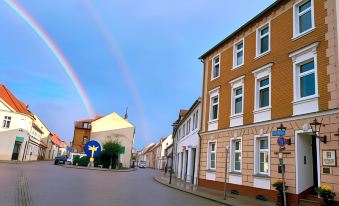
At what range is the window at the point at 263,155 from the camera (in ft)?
57.5

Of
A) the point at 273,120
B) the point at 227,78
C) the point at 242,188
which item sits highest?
the point at 227,78

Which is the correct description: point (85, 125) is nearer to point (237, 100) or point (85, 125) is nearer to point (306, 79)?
point (237, 100)

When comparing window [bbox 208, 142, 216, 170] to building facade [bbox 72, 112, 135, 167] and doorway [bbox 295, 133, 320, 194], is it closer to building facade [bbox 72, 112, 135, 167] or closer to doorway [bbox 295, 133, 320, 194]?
doorway [bbox 295, 133, 320, 194]

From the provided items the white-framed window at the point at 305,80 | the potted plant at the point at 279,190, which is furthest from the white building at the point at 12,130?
the white-framed window at the point at 305,80

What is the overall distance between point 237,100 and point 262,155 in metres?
4.63

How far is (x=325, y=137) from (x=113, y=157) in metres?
41.5

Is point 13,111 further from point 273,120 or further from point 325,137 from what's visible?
point 325,137

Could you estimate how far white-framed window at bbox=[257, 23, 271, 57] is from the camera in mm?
19094

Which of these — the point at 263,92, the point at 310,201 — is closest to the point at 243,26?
the point at 263,92

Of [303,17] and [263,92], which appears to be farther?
[263,92]

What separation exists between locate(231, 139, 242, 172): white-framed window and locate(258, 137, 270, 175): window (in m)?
1.93

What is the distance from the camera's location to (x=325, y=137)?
13516 millimetres

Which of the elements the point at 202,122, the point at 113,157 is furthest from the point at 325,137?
the point at 113,157

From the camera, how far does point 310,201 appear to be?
14047 mm
